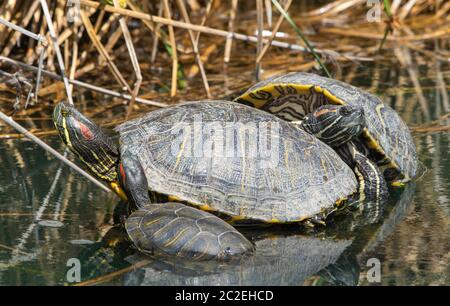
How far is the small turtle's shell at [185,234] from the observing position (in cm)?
357

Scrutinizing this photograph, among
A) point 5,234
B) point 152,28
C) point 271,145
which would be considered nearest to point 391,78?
point 152,28

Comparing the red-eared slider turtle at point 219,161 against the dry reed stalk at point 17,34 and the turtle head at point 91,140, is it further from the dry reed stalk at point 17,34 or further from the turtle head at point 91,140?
the dry reed stalk at point 17,34

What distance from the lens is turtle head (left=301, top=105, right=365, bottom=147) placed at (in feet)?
14.5

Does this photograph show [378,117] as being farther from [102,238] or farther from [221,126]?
[102,238]

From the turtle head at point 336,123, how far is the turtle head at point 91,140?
114 cm

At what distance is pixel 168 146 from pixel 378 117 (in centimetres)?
139

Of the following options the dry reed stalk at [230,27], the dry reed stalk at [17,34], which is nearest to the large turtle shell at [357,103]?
the dry reed stalk at [230,27]

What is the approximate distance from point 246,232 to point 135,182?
2.05 ft

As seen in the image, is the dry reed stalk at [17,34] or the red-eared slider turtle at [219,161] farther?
the dry reed stalk at [17,34]

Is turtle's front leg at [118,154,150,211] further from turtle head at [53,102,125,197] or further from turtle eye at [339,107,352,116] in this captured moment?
turtle eye at [339,107,352,116]

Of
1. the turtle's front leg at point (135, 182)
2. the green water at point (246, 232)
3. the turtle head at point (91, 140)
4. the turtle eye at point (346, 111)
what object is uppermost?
the turtle eye at point (346, 111)

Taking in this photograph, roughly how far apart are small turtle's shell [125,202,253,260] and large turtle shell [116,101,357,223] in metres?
0.22

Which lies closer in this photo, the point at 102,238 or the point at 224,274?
the point at 224,274
